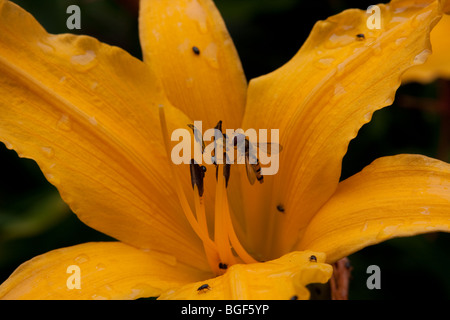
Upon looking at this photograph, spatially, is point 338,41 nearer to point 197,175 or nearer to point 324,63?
point 324,63

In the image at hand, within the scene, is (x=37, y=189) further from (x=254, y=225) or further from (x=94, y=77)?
(x=254, y=225)

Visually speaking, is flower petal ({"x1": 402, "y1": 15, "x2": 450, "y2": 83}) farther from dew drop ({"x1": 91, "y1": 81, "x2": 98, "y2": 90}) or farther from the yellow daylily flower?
dew drop ({"x1": 91, "y1": 81, "x2": 98, "y2": 90})

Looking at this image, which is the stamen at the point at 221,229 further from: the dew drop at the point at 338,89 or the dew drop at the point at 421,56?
the dew drop at the point at 421,56

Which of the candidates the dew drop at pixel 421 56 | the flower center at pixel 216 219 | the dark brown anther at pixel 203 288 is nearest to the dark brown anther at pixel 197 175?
the flower center at pixel 216 219

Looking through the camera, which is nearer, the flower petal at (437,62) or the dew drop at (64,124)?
the dew drop at (64,124)

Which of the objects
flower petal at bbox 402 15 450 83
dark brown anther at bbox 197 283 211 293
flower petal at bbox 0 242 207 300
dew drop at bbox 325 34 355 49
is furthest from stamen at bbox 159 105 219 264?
flower petal at bbox 402 15 450 83

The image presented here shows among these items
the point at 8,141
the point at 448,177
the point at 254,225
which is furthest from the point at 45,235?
the point at 448,177
